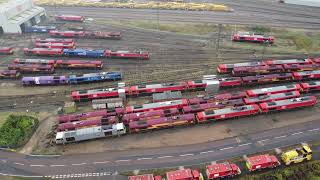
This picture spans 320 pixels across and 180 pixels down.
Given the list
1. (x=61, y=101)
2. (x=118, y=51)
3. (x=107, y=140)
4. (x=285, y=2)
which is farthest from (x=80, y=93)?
A: (x=285, y=2)

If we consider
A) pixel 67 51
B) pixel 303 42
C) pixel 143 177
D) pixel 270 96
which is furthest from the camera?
pixel 303 42

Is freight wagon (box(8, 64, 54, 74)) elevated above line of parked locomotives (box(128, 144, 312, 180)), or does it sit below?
above

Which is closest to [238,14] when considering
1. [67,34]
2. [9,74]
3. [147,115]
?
[67,34]

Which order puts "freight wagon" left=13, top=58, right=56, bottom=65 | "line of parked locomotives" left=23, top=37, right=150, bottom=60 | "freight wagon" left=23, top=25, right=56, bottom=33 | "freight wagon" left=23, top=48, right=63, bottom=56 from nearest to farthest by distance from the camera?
"freight wagon" left=13, top=58, right=56, bottom=65
"line of parked locomotives" left=23, top=37, right=150, bottom=60
"freight wagon" left=23, top=48, right=63, bottom=56
"freight wagon" left=23, top=25, right=56, bottom=33

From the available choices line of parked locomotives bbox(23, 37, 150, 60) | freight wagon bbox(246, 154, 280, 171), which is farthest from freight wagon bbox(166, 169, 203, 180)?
line of parked locomotives bbox(23, 37, 150, 60)

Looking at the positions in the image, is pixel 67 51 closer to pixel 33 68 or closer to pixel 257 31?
pixel 33 68

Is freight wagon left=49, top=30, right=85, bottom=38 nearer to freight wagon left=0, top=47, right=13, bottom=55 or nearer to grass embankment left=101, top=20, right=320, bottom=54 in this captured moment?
freight wagon left=0, top=47, right=13, bottom=55
